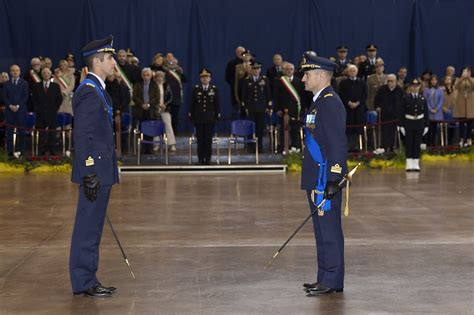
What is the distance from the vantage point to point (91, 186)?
7957mm

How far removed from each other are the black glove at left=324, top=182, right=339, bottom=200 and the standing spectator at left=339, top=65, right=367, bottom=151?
45.2 ft

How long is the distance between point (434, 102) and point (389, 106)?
176 cm

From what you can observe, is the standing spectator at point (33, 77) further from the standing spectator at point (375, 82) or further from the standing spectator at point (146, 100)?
the standing spectator at point (375, 82)

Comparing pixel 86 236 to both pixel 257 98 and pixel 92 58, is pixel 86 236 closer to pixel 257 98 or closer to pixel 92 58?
pixel 92 58

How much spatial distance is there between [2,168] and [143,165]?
2.76 metres

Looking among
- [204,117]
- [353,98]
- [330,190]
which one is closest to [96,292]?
[330,190]

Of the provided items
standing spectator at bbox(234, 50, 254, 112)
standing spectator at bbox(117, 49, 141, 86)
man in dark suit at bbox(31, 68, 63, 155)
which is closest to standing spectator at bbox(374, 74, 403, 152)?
standing spectator at bbox(234, 50, 254, 112)

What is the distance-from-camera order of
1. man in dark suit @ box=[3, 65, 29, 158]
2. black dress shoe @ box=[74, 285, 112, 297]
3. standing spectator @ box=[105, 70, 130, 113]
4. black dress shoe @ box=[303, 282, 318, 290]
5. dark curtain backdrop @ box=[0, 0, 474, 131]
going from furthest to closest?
dark curtain backdrop @ box=[0, 0, 474, 131] → standing spectator @ box=[105, 70, 130, 113] → man in dark suit @ box=[3, 65, 29, 158] → black dress shoe @ box=[303, 282, 318, 290] → black dress shoe @ box=[74, 285, 112, 297]

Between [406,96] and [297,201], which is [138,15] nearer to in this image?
[406,96]

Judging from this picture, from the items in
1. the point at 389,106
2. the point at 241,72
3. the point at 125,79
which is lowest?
the point at 389,106

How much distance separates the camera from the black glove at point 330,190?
799cm

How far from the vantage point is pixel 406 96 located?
1964cm

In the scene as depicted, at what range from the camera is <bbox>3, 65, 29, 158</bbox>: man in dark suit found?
21.1 meters

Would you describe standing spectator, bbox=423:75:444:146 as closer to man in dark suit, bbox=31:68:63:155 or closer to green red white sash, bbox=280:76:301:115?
green red white sash, bbox=280:76:301:115
